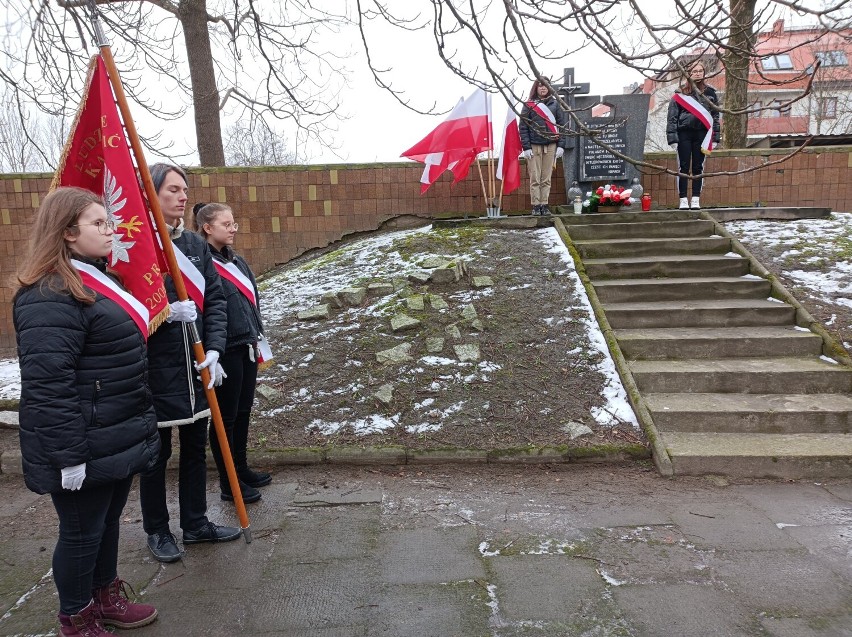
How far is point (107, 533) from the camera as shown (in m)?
2.77

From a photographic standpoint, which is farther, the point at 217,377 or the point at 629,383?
the point at 629,383

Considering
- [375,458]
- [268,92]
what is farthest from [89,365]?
[268,92]

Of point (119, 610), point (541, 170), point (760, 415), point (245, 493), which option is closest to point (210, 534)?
point (245, 493)

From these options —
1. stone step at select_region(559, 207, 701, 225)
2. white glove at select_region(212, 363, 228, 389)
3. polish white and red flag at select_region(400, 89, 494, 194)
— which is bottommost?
white glove at select_region(212, 363, 228, 389)

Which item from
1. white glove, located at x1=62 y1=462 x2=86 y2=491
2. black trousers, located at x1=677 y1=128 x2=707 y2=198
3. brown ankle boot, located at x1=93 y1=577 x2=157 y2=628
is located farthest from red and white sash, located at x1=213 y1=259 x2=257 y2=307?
black trousers, located at x1=677 y1=128 x2=707 y2=198

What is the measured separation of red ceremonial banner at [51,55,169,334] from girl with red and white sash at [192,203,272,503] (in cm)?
66

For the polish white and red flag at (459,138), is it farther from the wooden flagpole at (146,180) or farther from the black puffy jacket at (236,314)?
the wooden flagpole at (146,180)

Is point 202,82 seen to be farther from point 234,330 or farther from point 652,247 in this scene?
point 234,330

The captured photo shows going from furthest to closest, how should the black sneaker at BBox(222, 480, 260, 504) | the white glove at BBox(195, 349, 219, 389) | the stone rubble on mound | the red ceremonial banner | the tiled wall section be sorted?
1. the tiled wall section
2. the stone rubble on mound
3. the black sneaker at BBox(222, 480, 260, 504)
4. the white glove at BBox(195, 349, 219, 389)
5. the red ceremonial banner

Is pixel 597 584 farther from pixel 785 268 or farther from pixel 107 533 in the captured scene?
pixel 785 268

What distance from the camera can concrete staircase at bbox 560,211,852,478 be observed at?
4.39 metres

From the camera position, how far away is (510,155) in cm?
922

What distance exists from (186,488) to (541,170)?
7.13m

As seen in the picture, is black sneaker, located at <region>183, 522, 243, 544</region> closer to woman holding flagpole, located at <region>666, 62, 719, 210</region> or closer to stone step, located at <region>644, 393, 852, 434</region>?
stone step, located at <region>644, 393, 852, 434</region>
